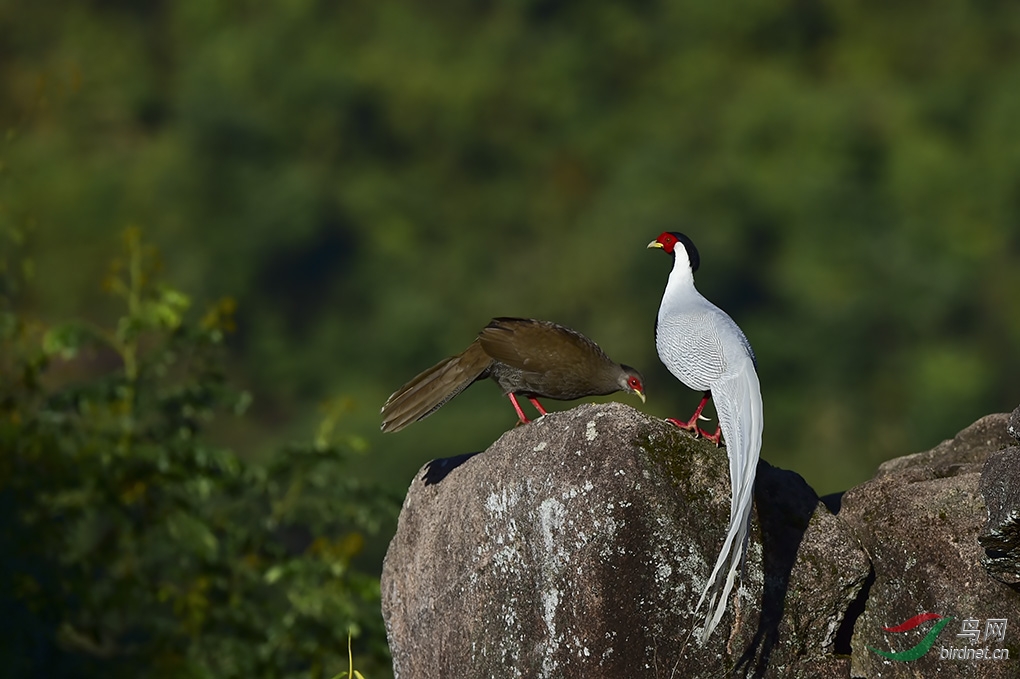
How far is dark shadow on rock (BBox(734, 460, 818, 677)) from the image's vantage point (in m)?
6.64

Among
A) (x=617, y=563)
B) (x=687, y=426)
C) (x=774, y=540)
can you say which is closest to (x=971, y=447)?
(x=774, y=540)

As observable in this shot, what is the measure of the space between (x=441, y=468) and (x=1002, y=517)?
2.54m

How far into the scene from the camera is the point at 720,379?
6754 millimetres

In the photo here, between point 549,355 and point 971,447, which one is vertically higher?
point 549,355

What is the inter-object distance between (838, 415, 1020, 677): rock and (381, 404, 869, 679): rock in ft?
0.49

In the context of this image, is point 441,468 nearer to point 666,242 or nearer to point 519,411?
point 519,411

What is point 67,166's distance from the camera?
7750cm

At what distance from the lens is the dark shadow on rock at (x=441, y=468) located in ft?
24.4

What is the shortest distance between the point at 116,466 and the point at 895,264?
2605 inches

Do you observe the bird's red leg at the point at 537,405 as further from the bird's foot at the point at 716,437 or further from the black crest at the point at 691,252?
the black crest at the point at 691,252

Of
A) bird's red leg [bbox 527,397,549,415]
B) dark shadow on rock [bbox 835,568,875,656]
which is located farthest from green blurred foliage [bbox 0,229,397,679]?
dark shadow on rock [bbox 835,568,875,656]

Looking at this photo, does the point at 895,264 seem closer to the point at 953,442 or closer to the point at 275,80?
the point at 275,80

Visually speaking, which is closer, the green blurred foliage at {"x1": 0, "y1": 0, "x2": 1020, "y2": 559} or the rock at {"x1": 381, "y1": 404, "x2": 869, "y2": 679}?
the rock at {"x1": 381, "y1": 404, "x2": 869, "y2": 679}

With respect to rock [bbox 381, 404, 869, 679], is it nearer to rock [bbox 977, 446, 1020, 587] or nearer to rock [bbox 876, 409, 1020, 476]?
rock [bbox 977, 446, 1020, 587]
